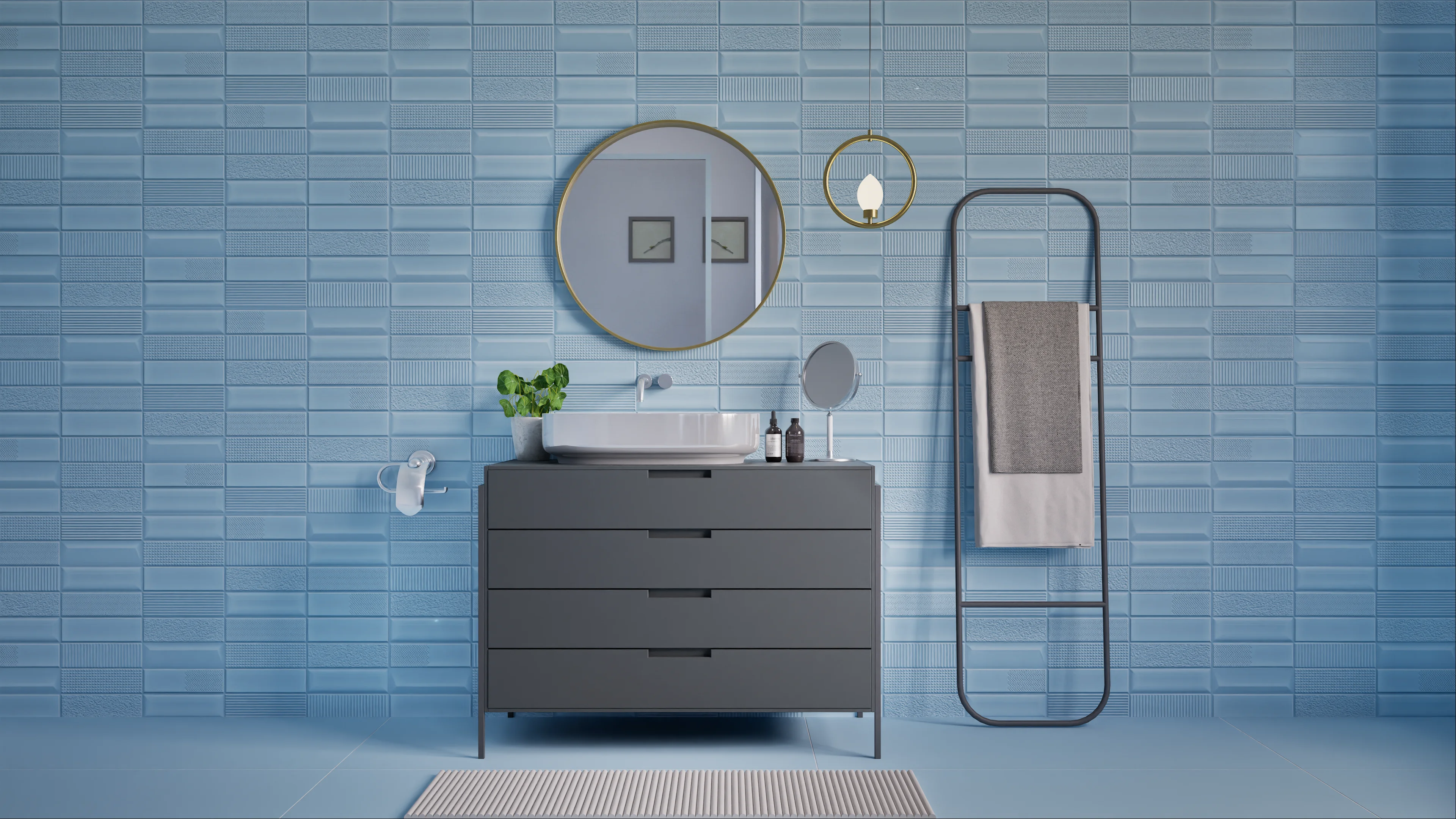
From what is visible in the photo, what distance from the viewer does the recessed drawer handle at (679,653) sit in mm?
2121

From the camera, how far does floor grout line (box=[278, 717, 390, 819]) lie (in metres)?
1.91

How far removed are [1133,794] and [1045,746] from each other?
0.31m

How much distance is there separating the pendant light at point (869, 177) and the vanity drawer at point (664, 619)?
103 cm

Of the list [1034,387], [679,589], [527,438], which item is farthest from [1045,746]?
[527,438]

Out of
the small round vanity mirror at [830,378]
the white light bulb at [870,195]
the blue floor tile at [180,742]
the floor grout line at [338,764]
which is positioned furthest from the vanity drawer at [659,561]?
the white light bulb at [870,195]

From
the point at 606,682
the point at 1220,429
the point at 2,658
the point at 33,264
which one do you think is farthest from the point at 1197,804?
the point at 33,264

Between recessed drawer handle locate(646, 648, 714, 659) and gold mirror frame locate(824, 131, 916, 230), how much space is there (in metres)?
1.22

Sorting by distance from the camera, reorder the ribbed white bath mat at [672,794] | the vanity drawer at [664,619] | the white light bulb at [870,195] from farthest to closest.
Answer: the white light bulb at [870,195]
the vanity drawer at [664,619]
the ribbed white bath mat at [672,794]

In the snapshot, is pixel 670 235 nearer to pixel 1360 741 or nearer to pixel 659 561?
pixel 659 561

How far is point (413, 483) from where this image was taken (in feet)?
7.71

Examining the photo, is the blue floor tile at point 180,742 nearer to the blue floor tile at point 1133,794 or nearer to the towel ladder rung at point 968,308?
the blue floor tile at point 1133,794

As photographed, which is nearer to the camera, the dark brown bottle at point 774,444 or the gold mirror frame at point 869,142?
the dark brown bottle at point 774,444

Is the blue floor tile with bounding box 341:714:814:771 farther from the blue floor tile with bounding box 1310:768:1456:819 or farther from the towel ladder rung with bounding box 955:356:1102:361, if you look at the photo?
the blue floor tile with bounding box 1310:768:1456:819

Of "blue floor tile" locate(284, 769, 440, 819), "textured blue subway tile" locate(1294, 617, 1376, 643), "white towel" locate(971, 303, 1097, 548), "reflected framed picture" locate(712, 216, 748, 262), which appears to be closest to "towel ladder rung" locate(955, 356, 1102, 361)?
"white towel" locate(971, 303, 1097, 548)
